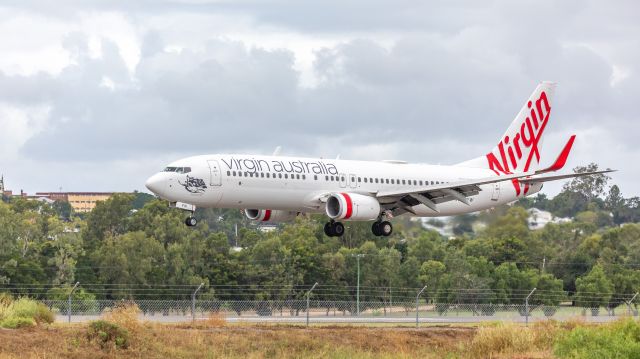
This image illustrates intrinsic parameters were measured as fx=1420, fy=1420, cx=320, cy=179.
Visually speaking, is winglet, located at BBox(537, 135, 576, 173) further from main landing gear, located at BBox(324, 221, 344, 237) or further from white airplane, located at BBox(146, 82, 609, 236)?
main landing gear, located at BBox(324, 221, 344, 237)

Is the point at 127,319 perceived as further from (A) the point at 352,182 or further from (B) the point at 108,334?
(A) the point at 352,182

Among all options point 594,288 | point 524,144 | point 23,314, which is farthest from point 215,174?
point 594,288

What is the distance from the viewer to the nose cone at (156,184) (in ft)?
211

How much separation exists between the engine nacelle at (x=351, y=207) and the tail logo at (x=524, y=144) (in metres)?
12.8

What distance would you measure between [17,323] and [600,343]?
20823mm

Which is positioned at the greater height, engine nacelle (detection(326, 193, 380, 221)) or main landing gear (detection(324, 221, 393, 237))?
engine nacelle (detection(326, 193, 380, 221))

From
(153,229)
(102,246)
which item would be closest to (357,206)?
(102,246)

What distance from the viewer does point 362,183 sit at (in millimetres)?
70875

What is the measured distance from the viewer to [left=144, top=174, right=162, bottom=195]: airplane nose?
211 ft

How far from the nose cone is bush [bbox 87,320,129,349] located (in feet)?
52.2

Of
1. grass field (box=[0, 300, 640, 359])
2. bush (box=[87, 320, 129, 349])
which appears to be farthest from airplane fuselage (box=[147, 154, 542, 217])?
bush (box=[87, 320, 129, 349])

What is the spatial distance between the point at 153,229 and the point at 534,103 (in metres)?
62.8

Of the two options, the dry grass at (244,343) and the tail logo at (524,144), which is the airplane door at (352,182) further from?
the dry grass at (244,343)

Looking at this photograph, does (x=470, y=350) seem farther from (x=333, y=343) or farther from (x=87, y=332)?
(x=87, y=332)
